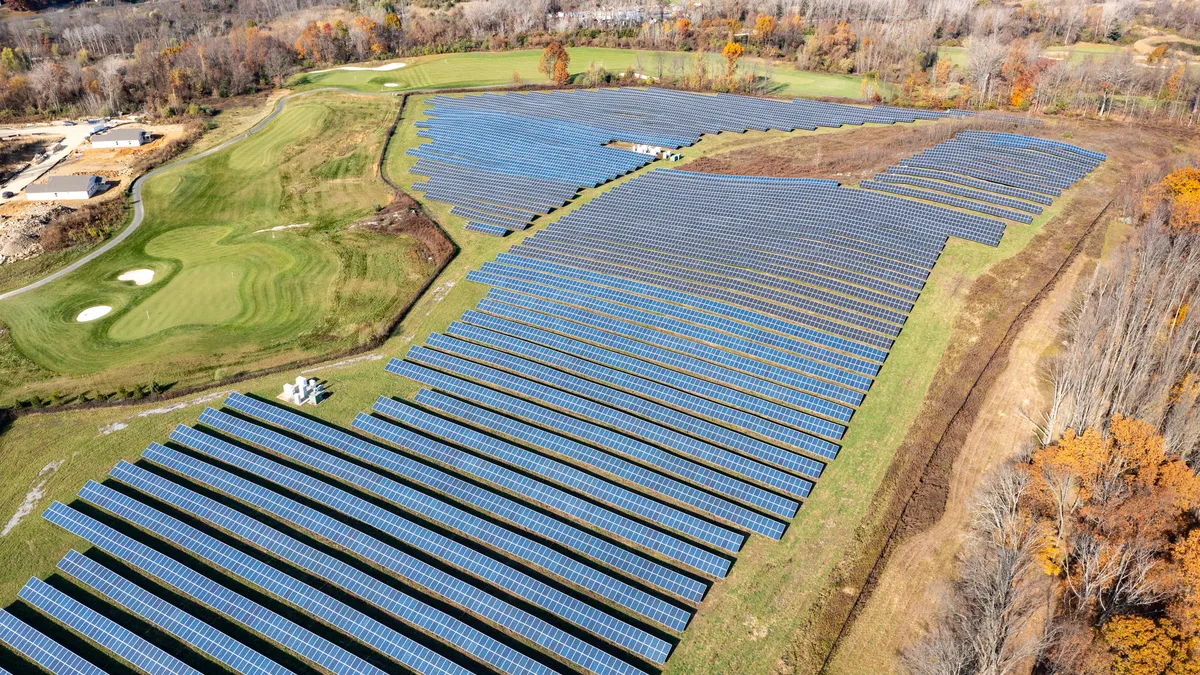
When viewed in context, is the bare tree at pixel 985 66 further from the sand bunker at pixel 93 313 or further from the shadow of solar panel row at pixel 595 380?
the sand bunker at pixel 93 313

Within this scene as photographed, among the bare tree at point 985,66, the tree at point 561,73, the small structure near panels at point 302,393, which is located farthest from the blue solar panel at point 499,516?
the bare tree at point 985,66

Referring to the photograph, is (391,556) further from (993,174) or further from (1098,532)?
(993,174)

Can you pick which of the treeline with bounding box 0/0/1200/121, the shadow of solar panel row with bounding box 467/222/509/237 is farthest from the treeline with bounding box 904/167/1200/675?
the treeline with bounding box 0/0/1200/121

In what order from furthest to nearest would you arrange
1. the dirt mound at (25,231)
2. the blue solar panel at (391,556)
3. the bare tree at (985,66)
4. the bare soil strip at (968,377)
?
the bare tree at (985,66) < the dirt mound at (25,231) < the bare soil strip at (968,377) < the blue solar panel at (391,556)

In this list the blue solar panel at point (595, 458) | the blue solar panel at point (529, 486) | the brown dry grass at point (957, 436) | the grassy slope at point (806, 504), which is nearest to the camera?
the brown dry grass at point (957, 436)

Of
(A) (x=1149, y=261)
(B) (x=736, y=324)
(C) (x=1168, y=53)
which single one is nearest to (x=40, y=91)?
(B) (x=736, y=324)

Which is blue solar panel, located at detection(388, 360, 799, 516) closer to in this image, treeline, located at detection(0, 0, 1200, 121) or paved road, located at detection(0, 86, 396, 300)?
paved road, located at detection(0, 86, 396, 300)

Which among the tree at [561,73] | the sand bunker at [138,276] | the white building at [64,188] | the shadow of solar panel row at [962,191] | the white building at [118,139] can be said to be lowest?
the sand bunker at [138,276]
